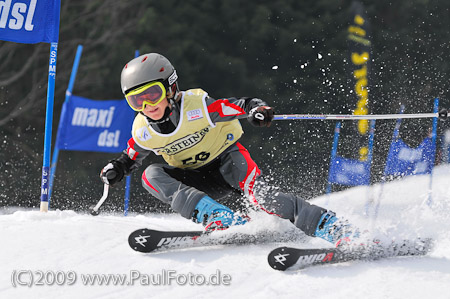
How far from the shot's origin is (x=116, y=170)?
3598 mm

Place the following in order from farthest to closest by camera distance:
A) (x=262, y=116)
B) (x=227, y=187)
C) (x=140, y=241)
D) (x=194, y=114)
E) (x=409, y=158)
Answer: (x=409, y=158) < (x=227, y=187) < (x=194, y=114) < (x=262, y=116) < (x=140, y=241)

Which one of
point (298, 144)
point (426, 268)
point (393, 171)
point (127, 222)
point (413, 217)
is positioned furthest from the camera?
point (298, 144)

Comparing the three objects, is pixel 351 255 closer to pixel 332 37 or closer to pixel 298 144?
pixel 298 144

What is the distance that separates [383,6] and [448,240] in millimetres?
13463

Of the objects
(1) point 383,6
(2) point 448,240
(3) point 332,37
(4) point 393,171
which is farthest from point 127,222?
(1) point 383,6

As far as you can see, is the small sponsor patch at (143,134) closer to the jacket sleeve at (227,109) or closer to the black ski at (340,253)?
the jacket sleeve at (227,109)

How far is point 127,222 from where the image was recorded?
13.3ft

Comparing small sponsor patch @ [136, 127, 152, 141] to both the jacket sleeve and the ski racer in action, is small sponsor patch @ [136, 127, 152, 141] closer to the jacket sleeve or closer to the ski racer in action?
the ski racer in action

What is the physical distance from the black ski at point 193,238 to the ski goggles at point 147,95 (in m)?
0.68

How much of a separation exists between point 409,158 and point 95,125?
367cm

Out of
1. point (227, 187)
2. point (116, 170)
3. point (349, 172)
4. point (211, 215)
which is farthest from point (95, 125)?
point (211, 215)

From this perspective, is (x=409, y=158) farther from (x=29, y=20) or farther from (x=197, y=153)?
(x=29, y=20)

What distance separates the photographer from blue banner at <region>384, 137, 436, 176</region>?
7195mm

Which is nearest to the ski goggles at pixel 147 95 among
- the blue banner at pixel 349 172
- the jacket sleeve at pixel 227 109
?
the jacket sleeve at pixel 227 109
